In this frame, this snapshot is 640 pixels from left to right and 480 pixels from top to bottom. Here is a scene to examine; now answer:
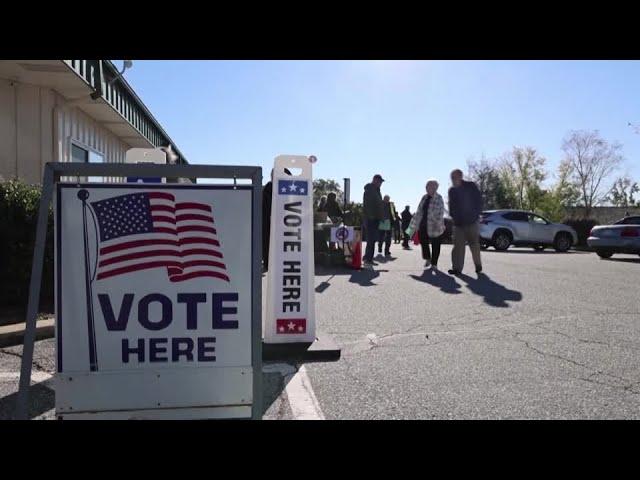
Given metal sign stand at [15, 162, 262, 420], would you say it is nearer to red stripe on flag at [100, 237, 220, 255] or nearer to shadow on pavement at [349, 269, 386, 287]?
red stripe on flag at [100, 237, 220, 255]

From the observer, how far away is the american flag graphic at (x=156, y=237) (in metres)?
2.27

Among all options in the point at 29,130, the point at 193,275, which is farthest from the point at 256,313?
the point at 29,130

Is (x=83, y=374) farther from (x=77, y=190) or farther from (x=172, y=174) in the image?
(x=172, y=174)

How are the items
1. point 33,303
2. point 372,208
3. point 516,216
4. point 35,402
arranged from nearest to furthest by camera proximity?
point 33,303, point 35,402, point 372,208, point 516,216

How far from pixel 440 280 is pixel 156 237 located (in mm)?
7177

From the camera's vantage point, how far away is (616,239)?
14.4 meters

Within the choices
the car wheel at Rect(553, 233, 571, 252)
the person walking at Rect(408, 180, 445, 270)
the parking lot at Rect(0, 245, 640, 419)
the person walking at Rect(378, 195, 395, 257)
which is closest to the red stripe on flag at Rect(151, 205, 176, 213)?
the parking lot at Rect(0, 245, 640, 419)

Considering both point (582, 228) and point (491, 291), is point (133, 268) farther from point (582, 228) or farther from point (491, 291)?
point (582, 228)

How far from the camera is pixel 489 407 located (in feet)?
10.4

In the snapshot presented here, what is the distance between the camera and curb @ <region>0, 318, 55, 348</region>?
15.1 ft

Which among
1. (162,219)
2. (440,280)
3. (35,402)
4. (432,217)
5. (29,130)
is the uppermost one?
(29,130)

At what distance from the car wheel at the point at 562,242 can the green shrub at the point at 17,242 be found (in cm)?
1919

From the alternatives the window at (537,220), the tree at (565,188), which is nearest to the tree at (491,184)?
the tree at (565,188)
